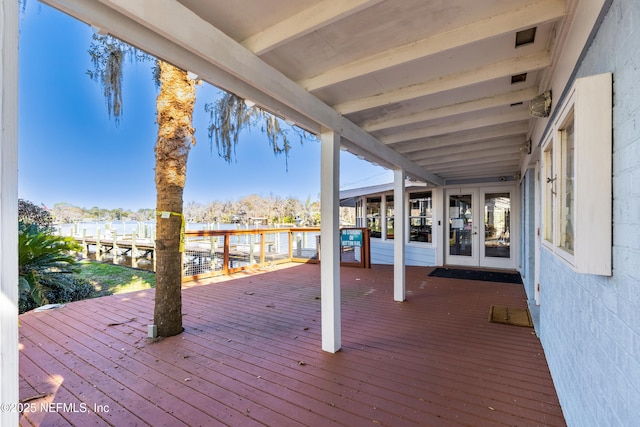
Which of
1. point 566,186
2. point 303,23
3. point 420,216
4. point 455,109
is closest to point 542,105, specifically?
point 455,109

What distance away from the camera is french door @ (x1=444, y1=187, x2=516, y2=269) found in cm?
713

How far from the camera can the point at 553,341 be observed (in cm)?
232

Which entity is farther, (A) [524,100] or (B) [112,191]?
(B) [112,191]

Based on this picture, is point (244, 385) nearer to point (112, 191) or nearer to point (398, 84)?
point (398, 84)

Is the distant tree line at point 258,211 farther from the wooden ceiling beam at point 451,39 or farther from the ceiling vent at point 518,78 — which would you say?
the ceiling vent at point 518,78

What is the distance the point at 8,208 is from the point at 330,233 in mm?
2271

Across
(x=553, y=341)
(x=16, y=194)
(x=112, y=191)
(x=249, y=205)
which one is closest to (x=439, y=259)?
(x=553, y=341)

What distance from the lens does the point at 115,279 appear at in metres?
7.19

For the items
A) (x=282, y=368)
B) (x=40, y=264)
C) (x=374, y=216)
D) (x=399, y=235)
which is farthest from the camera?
(x=374, y=216)

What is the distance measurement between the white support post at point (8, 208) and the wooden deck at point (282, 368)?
1413 millimetres

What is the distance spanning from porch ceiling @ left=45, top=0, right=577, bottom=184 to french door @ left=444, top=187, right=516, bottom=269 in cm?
477

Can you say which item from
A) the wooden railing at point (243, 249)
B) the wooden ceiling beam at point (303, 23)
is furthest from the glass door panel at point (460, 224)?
the wooden ceiling beam at point (303, 23)

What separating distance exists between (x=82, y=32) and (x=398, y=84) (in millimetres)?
4480

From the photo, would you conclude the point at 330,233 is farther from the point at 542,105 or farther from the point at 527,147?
the point at 527,147
